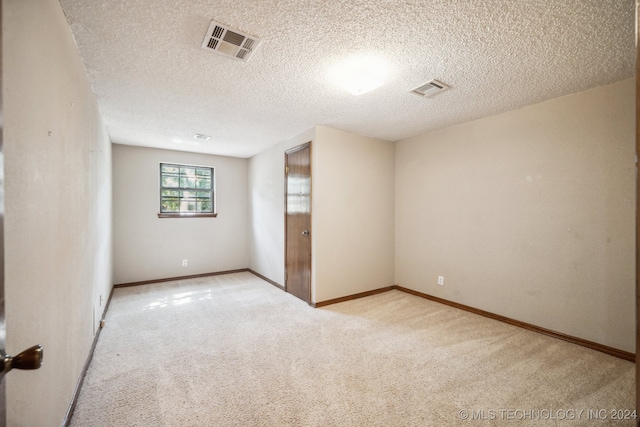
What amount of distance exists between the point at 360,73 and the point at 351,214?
2.08 meters

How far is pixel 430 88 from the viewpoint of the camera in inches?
96.0

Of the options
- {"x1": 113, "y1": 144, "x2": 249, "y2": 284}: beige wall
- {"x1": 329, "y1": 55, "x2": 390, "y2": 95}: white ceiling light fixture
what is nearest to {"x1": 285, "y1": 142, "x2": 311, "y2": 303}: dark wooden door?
{"x1": 329, "y1": 55, "x2": 390, "y2": 95}: white ceiling light fixture

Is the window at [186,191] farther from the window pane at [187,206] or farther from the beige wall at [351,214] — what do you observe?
the beige wall at [351,214]

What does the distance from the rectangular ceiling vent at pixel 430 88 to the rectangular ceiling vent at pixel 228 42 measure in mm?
1449

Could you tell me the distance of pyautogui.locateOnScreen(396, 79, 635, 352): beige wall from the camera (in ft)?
7.74

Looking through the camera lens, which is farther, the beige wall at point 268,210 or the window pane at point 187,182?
the window pane at point 187,182

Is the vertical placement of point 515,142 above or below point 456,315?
above

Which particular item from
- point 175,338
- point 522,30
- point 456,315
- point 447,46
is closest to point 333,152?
point 447,46

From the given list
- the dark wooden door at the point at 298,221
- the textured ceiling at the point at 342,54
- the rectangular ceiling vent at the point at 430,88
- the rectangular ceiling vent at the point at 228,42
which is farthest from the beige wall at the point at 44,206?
the rectangular ceiling vent at the point at 430,88

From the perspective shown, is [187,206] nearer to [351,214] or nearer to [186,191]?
[186,191]

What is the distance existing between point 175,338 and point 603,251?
13.3 feet

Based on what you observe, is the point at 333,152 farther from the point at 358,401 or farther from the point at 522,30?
the point at 358,401

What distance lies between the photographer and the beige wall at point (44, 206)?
959 mm

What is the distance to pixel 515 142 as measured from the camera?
2996 mm
